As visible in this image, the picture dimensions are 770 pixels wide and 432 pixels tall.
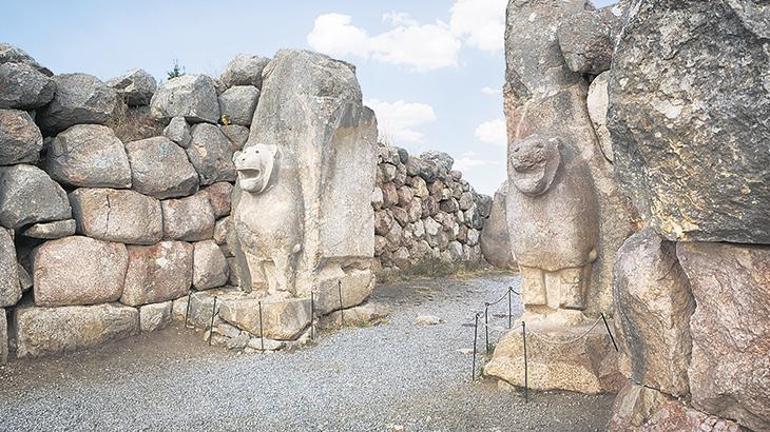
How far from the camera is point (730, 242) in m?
1.96

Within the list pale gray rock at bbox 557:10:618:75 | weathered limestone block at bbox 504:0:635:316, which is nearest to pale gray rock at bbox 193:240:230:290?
weathered limestone block at bbox 504:0:635:316

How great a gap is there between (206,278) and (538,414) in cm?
370

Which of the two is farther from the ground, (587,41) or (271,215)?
(587,41)

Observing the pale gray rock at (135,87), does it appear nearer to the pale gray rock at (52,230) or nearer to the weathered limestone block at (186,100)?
the weathered limestone block at (186,100)

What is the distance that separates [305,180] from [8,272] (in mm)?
2457

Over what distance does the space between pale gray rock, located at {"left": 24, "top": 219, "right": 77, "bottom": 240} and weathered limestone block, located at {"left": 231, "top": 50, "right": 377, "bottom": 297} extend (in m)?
1.38

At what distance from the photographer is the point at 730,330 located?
198cm

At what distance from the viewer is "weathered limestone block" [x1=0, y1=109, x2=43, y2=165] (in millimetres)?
4695

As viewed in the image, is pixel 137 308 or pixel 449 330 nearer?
pixel 137 308

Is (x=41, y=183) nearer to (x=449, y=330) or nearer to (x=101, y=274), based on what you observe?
(x=101, y=274)

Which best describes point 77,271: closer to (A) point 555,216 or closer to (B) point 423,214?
(A) point 555,216

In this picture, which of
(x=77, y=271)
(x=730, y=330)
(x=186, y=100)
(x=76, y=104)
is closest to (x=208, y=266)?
(x=77, y=271)

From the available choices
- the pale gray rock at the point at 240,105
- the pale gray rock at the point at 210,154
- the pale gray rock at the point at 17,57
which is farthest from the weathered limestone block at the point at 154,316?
the pale gray rock at the point at 17,57

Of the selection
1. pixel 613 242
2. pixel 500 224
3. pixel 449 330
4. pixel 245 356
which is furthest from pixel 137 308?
pixel 500 224
